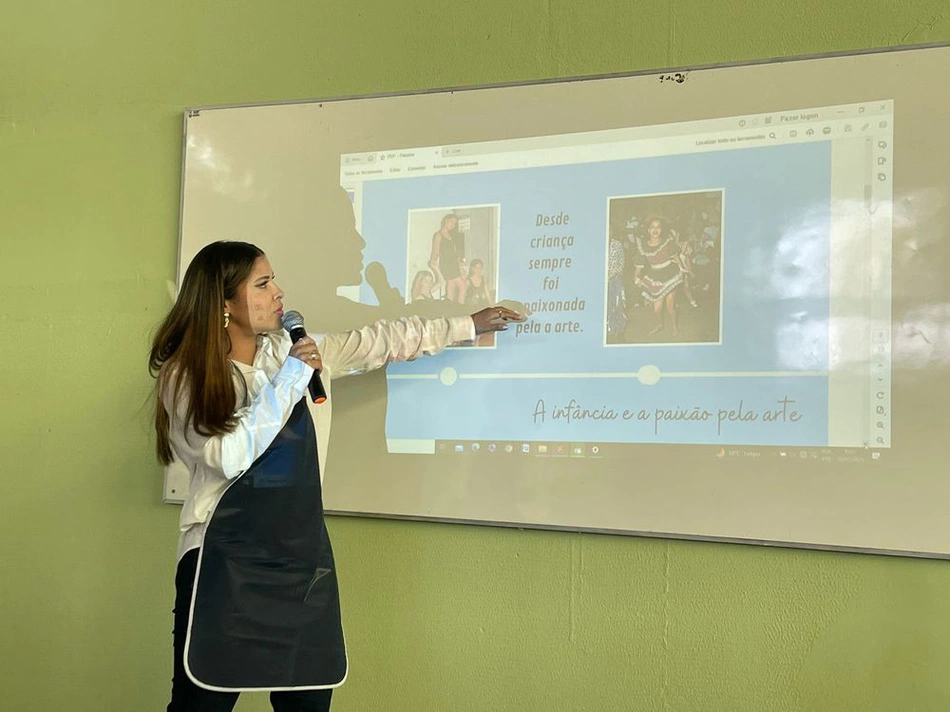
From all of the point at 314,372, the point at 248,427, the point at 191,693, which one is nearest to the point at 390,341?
the point at 314,372

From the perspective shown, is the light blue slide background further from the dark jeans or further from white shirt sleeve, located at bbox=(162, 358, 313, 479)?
the dark jeans

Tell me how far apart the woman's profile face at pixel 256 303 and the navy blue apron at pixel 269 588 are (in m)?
0.21

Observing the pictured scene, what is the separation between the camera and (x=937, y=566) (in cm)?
164

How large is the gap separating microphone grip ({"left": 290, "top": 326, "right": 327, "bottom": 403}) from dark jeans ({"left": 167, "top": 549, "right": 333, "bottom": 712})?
40 centimetres

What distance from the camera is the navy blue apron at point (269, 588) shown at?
5.18 ft

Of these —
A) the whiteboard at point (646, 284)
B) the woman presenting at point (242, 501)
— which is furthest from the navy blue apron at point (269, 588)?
A: the whiteboard at point (646, 284)

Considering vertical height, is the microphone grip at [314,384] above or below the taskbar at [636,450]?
above

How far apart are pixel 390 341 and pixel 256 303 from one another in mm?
331

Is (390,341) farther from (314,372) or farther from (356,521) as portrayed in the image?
(356,521)

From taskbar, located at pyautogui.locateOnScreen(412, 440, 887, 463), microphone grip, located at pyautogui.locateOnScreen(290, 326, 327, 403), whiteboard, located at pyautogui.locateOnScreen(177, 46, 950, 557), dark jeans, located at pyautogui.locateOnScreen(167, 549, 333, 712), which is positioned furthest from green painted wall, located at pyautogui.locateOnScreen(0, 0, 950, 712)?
microphone grip, located at pyautogui.locateOnScreen(290, 326, 327, 403)

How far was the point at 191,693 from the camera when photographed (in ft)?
5.17

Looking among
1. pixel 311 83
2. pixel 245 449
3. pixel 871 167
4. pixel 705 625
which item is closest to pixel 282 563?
pixel 245 449

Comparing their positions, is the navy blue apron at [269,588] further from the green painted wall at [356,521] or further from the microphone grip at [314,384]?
the green painted wall at [356,521]

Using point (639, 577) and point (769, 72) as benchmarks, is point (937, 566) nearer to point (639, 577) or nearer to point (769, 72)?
point (639, 577)
